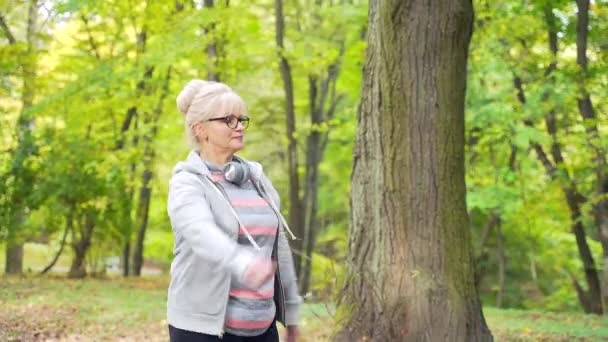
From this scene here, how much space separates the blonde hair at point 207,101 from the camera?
2855 mm

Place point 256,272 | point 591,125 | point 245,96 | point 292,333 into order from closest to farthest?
point 256,272
point 292,333
point 591,125
point 245,96

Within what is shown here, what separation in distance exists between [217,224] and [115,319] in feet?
24.5

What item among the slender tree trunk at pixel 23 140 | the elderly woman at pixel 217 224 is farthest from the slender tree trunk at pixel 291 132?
the elderly woman at pixel 217 224

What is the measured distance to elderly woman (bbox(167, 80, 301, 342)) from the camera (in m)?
2.69

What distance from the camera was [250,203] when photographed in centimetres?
286

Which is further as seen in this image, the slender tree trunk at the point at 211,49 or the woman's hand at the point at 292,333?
the slender tree trunk at the point at 211,49

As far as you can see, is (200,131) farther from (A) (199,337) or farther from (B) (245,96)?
(B) (245,96)

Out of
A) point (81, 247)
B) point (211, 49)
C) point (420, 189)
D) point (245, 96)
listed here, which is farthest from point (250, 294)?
point (245, 96)

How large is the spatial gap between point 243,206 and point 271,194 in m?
0.26

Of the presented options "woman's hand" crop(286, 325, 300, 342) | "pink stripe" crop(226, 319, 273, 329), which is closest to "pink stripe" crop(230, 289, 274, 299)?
"pink stripe" crop(226, 319, 273, 329)

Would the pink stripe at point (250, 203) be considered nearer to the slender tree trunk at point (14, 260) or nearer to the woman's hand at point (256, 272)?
the woman's hand at point (256, 272)

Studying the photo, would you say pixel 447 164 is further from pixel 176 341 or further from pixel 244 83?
pixel 244 83

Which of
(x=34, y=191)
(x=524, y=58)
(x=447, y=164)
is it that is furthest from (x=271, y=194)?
(x=34, y=191)

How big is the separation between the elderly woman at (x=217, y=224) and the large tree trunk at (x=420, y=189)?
11.0ft
